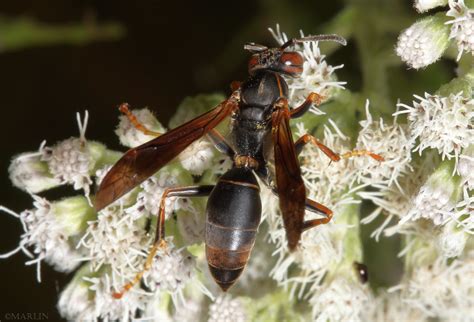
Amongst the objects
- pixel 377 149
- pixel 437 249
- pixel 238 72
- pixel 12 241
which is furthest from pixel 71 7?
pixel 437 249

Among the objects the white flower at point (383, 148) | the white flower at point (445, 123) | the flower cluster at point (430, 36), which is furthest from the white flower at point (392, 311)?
the flower cluster at point (430, 36)

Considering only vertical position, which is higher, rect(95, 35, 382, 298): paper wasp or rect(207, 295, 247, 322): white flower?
rect(95, 35, 382, 298): paper wasp

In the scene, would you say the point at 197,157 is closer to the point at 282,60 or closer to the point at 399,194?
the point at 282,60

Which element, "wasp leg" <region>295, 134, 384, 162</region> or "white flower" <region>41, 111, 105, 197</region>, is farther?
"white flower" <region>41, 111, 105, 197</region>

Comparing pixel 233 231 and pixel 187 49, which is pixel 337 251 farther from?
pixel 187 49

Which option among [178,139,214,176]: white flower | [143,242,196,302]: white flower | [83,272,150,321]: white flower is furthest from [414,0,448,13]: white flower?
[83,272,150,321]: white flower

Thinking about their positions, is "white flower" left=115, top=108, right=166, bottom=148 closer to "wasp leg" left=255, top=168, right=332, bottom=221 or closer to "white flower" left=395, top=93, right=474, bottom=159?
"wasp leg" left=255, top=168, right=332, bottom=221
